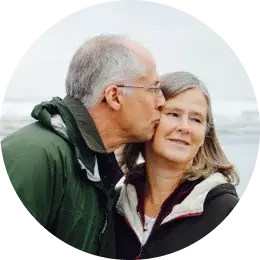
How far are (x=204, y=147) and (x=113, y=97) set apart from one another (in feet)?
1.42

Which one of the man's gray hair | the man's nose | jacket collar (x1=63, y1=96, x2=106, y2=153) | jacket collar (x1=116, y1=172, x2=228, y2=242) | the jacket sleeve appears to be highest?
the man's gray hair

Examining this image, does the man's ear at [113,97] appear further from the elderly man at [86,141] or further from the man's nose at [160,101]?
the man's nose at [160,101]

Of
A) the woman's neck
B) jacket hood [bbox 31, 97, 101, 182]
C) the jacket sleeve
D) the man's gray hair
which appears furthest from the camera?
the woman's neck

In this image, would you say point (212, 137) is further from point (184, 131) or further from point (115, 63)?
point (115, 63)

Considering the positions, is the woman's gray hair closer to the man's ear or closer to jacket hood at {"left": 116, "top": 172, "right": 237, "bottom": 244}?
jacket hood at {"left": 116, "top": 172, "right": 237, "bottom": 244}

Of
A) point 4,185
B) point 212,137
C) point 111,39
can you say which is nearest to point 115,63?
point 111,39

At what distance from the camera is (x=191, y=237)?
1786mm

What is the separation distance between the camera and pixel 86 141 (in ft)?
5.88

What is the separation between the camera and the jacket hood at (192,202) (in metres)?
1.83

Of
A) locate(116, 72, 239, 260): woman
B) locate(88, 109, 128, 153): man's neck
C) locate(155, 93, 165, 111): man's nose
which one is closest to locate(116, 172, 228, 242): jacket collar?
locate(116, 72, 239, 260): woman

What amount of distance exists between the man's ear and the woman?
0.18 m

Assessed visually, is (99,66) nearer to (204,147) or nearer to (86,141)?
(86,141)

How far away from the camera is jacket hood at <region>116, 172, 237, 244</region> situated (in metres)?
1.83

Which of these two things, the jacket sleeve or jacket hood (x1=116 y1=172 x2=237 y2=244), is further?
jacket hood (x1=116 y1=172 x2=237 y2=244)
